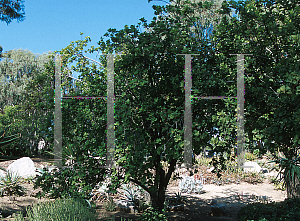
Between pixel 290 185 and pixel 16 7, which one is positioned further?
pixel 16 7

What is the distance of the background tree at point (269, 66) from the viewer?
128 inches

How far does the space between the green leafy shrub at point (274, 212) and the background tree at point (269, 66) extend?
5.26 feet

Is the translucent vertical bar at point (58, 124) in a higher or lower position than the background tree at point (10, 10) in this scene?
lower

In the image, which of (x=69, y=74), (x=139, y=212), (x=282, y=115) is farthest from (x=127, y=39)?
(x=139, y=212)

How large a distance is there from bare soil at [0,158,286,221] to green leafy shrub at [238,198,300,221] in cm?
79

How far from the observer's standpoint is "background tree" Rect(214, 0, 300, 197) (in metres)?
3.26

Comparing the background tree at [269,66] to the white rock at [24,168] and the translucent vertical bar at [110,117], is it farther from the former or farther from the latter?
the white rock at [24,168]

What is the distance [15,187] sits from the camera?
24.4ft

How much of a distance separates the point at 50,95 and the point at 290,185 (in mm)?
6162

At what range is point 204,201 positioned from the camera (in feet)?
26.6

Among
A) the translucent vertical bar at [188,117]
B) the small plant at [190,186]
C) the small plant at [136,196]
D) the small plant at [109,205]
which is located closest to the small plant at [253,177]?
the small plant at [190,186]

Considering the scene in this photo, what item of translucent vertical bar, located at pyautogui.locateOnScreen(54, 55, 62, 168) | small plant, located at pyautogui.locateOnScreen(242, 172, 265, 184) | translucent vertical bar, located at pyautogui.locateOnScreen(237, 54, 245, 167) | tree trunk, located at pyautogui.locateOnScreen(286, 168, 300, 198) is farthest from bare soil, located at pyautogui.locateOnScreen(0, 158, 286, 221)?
translucent vertical bar, located at pyautogui.locateOnScreen(237, 54, 245, 167)

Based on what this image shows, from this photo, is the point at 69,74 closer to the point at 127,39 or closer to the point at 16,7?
the point at 127,39

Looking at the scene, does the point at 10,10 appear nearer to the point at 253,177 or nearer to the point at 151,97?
the point at 151,97
